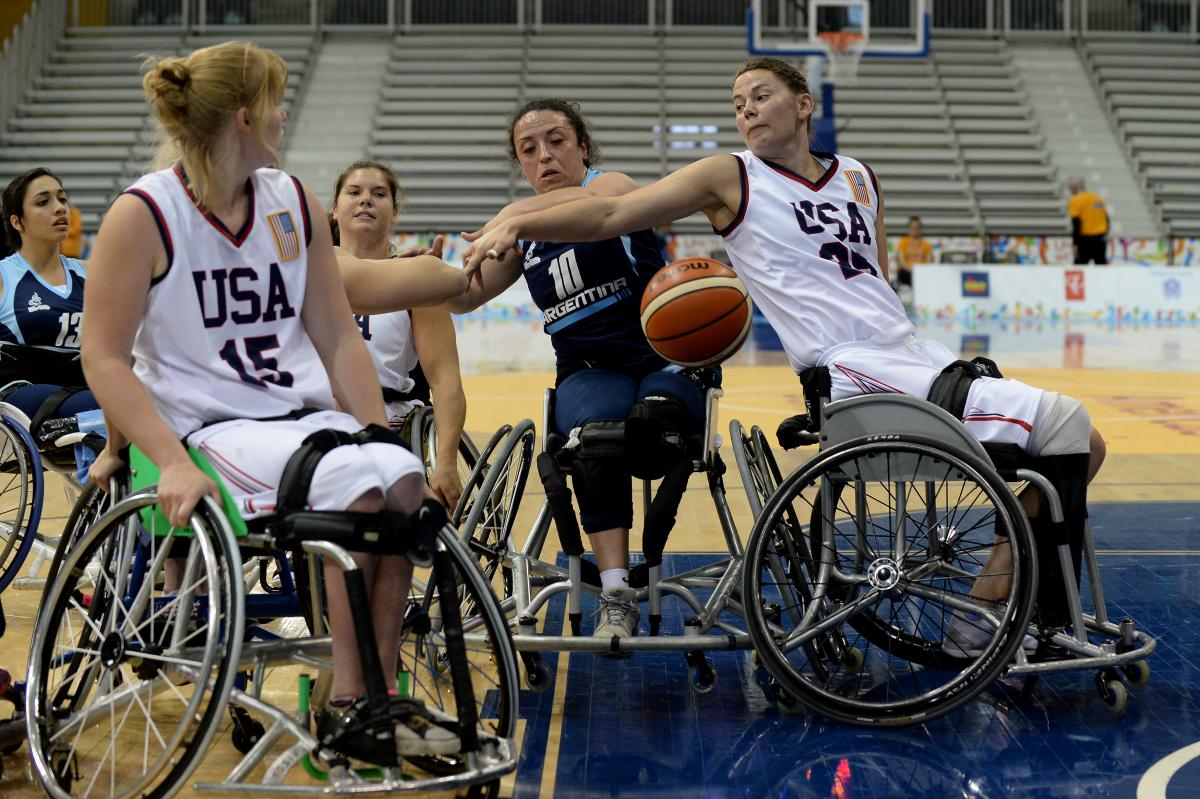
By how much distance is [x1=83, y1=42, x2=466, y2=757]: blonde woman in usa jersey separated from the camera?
222 cm

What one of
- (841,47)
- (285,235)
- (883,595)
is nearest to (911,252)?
(841,47)

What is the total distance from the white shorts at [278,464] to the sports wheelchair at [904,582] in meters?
0.93

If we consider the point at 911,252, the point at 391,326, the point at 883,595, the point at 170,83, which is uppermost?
the point at 170,83

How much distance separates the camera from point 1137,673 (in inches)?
122

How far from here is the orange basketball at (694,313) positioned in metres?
3.09

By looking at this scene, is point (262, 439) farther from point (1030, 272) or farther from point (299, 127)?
point (299, 127)

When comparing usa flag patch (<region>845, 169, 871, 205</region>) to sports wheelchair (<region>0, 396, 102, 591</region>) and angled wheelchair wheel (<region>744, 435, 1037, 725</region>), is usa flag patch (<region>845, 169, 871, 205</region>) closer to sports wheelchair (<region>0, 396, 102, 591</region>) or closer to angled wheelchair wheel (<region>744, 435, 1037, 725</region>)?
angled wheelchair wheel (<region>744, 435, 1037, 725</region>)

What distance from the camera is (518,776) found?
2.60 m

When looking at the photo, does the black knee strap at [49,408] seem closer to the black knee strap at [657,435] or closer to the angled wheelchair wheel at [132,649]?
the angled wheelchair wheel at [132,649]

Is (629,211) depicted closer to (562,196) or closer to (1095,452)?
(562,196)

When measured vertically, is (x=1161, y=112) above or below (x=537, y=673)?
above

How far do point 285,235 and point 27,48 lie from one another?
20.8m

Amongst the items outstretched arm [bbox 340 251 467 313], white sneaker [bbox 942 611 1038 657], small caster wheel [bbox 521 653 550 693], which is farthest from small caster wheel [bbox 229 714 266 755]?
white sneaker [bbox 942 611 1038 657]

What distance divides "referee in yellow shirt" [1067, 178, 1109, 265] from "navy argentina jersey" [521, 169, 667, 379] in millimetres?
14973
